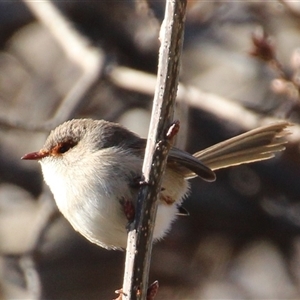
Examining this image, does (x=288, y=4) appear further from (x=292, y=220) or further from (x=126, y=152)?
(x=292, y=220)

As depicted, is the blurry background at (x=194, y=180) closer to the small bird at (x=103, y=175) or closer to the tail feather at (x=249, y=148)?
the tail feather at (x=249, y=148)

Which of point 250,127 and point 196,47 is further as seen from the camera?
point 196,47

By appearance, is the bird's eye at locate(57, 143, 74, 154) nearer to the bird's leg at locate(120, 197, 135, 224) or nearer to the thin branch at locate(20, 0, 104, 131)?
the bird's leg at locate(120, 197, 135, 224)

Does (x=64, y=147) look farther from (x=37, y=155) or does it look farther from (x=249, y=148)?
(x=249, y=148)

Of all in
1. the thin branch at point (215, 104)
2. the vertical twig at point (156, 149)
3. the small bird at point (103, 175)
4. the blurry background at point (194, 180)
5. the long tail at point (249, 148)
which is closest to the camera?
Answer: the vertical twig at point (156, 149)

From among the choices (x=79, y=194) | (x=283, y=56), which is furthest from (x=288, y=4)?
(x=283, y=56)

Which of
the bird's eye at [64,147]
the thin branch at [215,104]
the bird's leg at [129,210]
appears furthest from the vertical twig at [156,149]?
the thin branch at [215,104]
